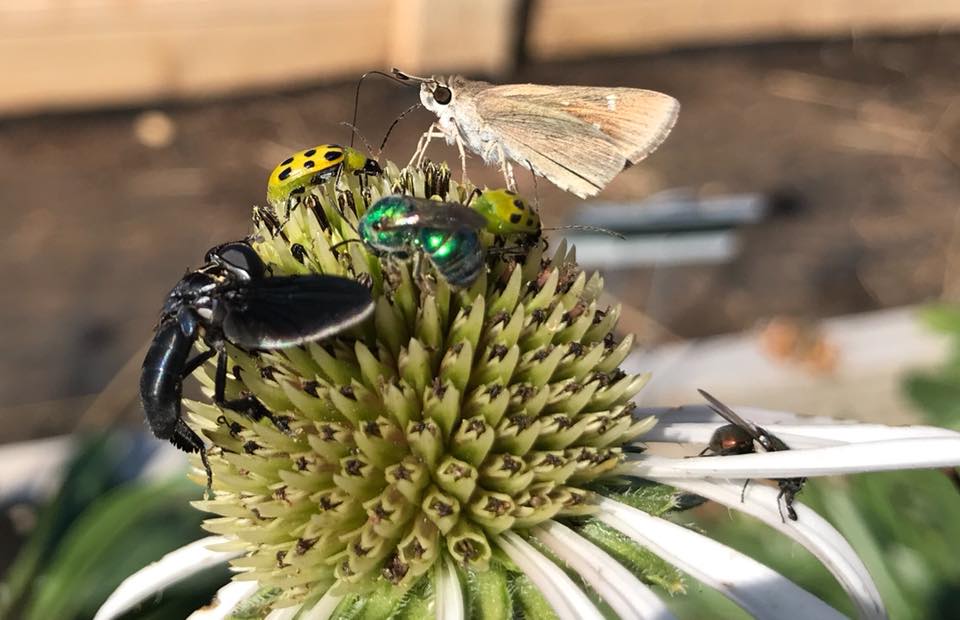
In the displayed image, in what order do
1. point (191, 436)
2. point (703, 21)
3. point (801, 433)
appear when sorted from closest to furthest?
point (191, 436), point (801, 433), point (703, 21)

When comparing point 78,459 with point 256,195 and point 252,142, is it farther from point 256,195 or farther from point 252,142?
point 252,142

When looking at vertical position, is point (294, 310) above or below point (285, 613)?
above

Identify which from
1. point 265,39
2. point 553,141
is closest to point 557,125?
point 553,141

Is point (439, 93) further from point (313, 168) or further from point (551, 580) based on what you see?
point (551, 580)

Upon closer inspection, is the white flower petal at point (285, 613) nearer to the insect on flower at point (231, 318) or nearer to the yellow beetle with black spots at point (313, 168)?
the insect on flower at point (231, 318)

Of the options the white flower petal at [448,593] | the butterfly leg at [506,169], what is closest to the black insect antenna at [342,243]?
the butterfly leg at [506,169]

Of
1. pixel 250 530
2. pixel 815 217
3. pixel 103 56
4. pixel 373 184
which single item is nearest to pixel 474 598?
pixel 250 530

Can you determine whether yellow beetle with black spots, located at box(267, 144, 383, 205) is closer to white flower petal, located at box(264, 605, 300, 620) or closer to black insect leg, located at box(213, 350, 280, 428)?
black insect leg, located at box(213, 350, 280, 428)
